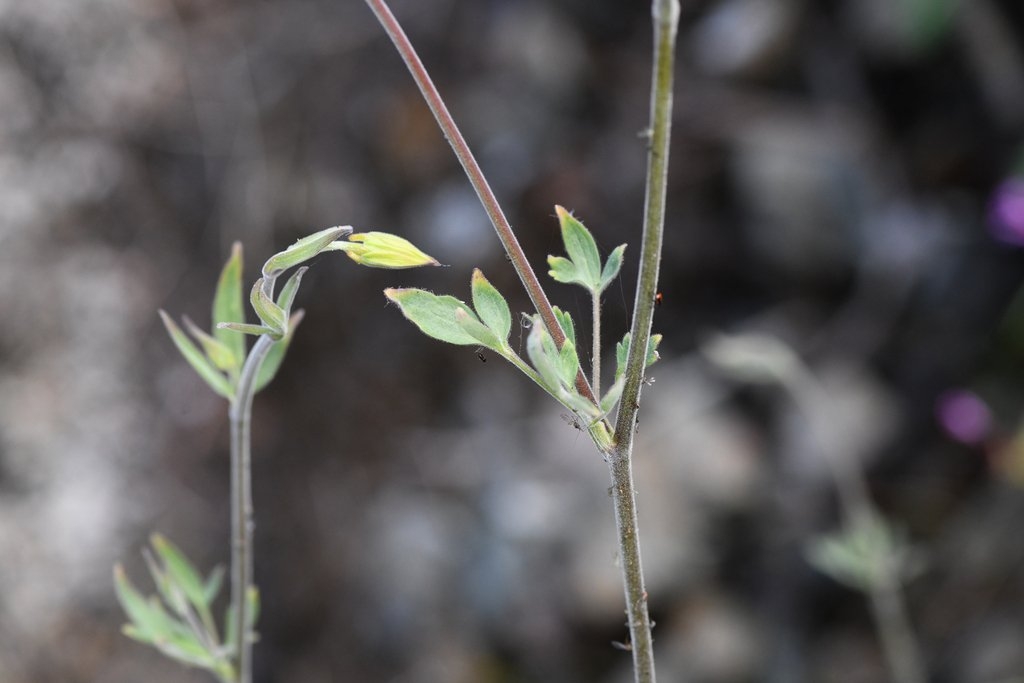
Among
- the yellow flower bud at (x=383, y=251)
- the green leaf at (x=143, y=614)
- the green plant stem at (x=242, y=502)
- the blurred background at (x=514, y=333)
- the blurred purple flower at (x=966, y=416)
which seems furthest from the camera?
the blurred background at (x=514, y=333)

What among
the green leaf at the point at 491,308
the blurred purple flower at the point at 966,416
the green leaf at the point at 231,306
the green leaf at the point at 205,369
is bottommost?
the green leaf at the point at 491,308

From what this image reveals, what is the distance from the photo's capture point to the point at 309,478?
7.89 feet

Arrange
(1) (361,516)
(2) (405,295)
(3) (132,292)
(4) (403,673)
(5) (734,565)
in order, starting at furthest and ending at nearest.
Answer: (3) (132,292)
(1) (361,516)
(4) (403,673)
(5) (734,565)
(2) (405,295)

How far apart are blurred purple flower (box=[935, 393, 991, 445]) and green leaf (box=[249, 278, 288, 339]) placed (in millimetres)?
1603

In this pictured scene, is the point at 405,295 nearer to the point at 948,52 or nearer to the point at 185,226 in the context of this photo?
the point at 948,52

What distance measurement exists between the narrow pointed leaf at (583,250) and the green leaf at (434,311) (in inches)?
3.0

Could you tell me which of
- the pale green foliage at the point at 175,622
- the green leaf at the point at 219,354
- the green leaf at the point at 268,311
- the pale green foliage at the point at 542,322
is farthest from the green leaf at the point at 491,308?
the pale green foliage at the point at 175,622

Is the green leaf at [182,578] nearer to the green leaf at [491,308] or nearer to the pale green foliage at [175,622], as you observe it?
the pale green foliage at [175,622]

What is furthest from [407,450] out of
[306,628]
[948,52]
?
[948,52]

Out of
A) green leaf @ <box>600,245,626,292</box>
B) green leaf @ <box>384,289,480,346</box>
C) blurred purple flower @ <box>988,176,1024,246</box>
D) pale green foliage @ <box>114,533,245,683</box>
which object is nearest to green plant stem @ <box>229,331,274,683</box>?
pale green foliage @ <box>114,533,245,683</box>

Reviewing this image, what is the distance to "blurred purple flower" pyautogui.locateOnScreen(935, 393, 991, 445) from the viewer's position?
5.78 ft

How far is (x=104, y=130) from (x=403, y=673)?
5.64ft

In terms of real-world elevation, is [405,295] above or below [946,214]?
below

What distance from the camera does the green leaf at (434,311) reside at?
1.76 feet
